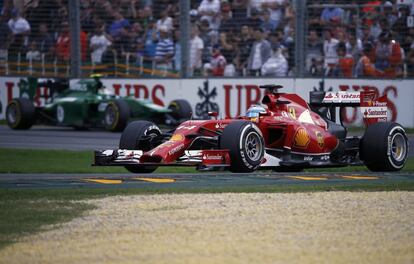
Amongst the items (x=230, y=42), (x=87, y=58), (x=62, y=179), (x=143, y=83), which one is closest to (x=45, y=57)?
(x=87, y=58)

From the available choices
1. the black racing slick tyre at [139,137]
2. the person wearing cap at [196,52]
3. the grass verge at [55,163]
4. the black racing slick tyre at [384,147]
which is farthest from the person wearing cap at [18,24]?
the black racing slick tyre at [384,147]

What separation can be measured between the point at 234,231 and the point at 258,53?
14887 millimetres

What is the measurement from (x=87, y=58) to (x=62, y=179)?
12954 millimetres

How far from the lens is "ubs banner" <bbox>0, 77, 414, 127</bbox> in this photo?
21766 mm

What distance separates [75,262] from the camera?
25.2 ft

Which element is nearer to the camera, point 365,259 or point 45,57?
point 365,259

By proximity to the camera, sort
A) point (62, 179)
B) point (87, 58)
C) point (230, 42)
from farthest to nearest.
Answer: point (87, 58), point (230, 42), point (62, 179)

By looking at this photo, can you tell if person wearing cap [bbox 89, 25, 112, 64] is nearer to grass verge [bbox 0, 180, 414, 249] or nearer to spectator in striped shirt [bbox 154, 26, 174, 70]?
spectator in striped shirt [bbox 154, 26, 174, 70]

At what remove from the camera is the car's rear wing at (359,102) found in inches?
568

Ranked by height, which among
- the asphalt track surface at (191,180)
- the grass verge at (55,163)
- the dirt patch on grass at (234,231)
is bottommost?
the grass verge at (55,163)

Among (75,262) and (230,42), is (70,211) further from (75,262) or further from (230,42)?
(230,42)

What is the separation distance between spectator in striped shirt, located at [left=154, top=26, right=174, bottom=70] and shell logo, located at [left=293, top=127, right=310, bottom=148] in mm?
11284

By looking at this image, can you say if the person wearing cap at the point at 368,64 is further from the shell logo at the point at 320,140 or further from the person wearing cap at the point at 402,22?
the shell logo at the point at 320,140

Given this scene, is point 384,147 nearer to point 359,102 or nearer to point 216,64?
point 359,102
